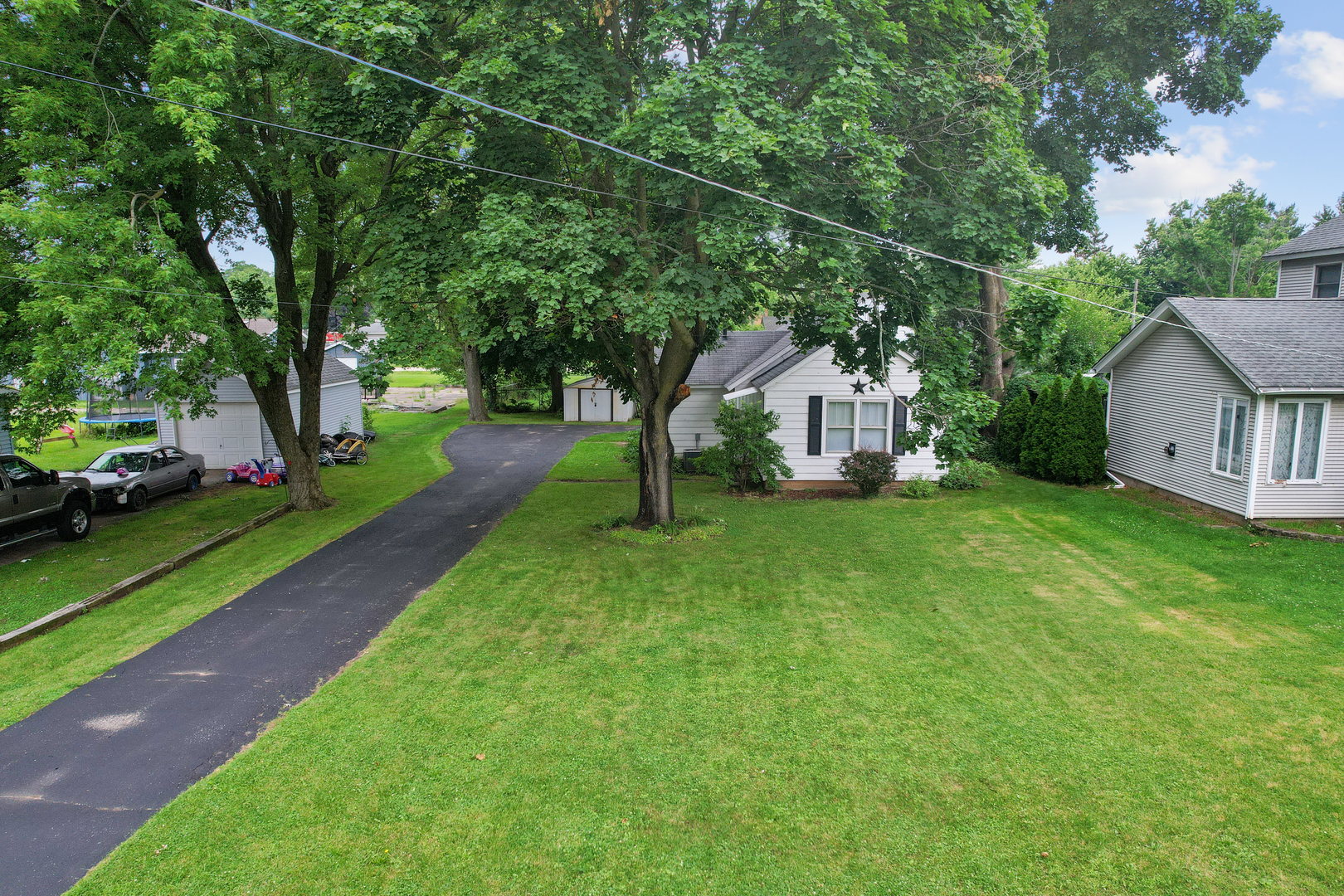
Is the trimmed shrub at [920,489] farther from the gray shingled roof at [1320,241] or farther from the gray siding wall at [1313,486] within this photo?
the gray shingled roof at [1320,241]

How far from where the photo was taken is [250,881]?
214 inches

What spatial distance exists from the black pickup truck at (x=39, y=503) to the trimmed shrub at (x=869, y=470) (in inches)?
673

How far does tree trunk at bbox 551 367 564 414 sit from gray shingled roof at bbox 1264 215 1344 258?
28965 mm

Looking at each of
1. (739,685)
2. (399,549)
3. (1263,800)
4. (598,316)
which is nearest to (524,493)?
(399,549)

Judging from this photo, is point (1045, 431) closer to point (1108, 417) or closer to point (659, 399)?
point (1108, 417)

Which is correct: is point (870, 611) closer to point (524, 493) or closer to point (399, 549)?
point (399, 549)

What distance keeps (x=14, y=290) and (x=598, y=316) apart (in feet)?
30.8

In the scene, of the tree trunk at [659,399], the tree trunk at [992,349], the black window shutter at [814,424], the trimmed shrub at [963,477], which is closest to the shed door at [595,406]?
the tree trunk at [992,349]

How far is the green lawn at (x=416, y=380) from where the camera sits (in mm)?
59281

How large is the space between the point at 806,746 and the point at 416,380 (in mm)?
63297

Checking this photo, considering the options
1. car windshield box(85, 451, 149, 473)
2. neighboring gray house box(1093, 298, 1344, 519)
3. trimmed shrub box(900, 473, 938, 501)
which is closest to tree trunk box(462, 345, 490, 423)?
car windshield box(85, 451, 149, 473)

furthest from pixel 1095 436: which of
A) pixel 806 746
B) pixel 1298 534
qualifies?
pixel 806 746

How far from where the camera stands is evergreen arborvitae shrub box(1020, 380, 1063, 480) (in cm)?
2064

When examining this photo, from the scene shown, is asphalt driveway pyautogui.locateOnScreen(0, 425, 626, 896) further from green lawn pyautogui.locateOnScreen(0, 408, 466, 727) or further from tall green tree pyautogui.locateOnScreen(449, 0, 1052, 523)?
tall green tree pyautogui.locateOnScreen(449, 0, 1052, 523)
